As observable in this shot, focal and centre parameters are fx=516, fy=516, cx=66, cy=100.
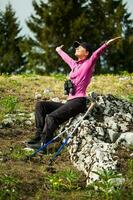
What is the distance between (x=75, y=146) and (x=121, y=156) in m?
0.93

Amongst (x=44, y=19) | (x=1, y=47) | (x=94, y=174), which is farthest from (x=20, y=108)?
(x=1, y=47)

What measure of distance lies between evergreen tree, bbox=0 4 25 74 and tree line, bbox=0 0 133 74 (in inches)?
26.4

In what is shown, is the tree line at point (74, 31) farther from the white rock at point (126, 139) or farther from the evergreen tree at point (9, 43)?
the white rock at point (126, 139)

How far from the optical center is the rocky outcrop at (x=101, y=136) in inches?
339

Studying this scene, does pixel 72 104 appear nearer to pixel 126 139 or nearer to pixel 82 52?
pixel 82 52

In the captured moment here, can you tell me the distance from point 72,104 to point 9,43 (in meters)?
48.0

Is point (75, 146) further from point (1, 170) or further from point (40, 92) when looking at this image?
point (40, 92)

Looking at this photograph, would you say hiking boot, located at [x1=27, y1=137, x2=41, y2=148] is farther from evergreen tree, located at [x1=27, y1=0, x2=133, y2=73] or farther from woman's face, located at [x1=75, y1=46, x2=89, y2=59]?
evergreen tree, located at [x1=27, y1=0, x2=133, y2=73]

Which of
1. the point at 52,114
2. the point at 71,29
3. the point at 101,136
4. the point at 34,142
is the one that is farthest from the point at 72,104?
the point at 71,29

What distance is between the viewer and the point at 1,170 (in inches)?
328

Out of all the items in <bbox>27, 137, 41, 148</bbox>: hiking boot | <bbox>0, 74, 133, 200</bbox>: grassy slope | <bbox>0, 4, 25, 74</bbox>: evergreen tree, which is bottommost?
<bbox>0, 74, 133, 200</bbox>: grassy slope

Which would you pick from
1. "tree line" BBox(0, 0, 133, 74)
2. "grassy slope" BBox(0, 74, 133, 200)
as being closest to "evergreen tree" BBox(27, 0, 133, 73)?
"tree line" BBox(0, 0, 133, 74)

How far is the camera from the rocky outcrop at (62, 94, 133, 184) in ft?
28.2

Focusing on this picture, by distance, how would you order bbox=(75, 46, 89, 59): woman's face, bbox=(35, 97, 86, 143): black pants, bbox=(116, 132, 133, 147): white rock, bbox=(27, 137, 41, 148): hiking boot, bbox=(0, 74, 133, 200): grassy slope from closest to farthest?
bbox=(0, 74, 133, 200): grassy slope → bbox=(116, 132, 133, 147): white rock → bbox=(27, 137, 41, 148): hiking boot → bbox=(35, 97, 86, 143): black pants → bbox=(75, 46, 89, 59): woman's face
